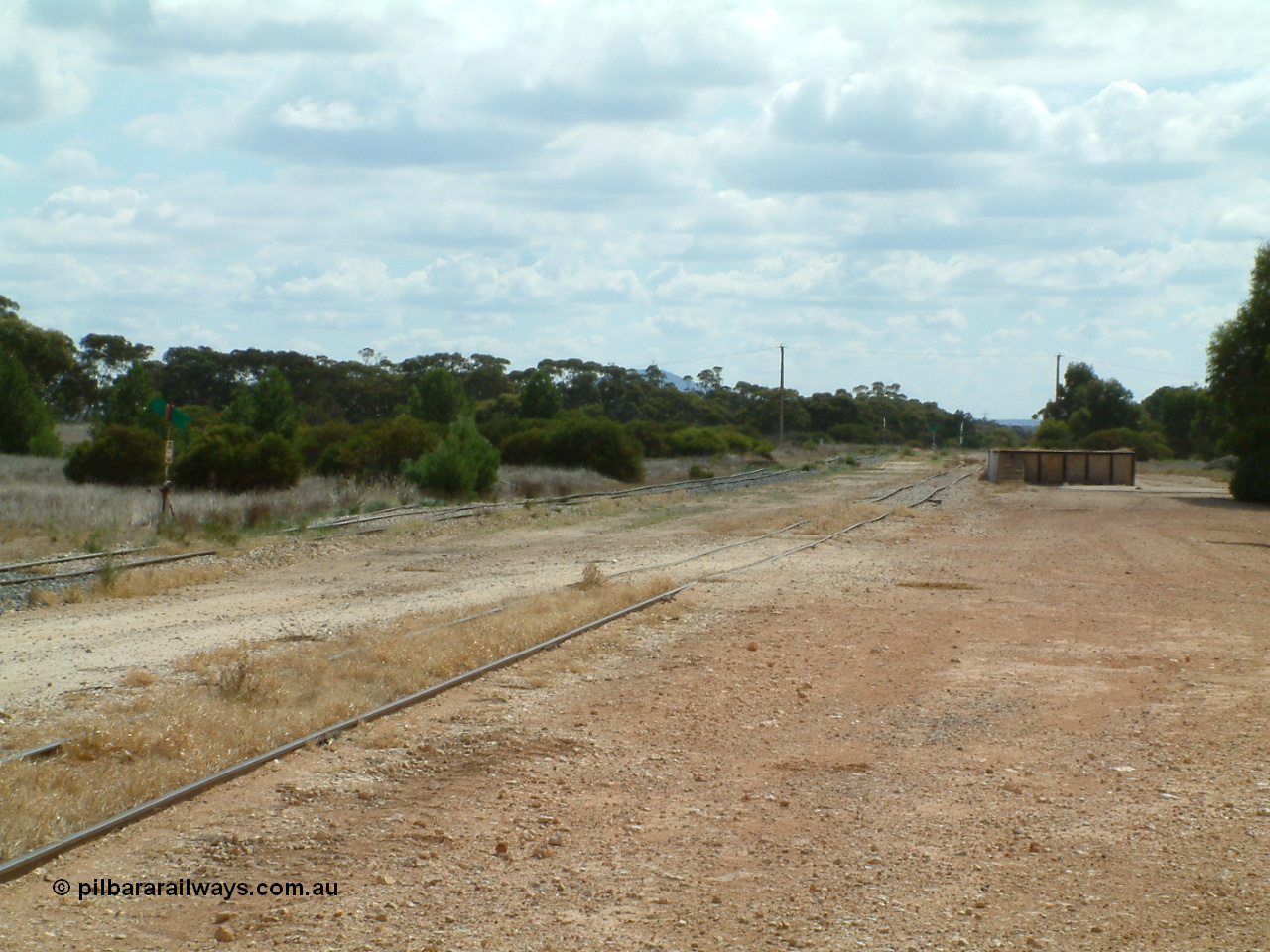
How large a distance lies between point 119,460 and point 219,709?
31.9 metres

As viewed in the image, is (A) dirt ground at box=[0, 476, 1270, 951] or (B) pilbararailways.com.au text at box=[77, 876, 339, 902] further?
(B) pilbararailways.com.au text at box=[77, 876, 339, 902]

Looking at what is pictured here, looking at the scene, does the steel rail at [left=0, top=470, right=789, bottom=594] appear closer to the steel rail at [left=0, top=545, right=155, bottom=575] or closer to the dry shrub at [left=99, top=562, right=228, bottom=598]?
the steel rail at [left=0, top=545, right=155, bottom=575]

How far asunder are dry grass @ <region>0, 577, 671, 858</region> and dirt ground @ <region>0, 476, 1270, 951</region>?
37 centimetres

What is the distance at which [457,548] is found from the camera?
74.3 ft

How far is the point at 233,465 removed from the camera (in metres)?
34.9

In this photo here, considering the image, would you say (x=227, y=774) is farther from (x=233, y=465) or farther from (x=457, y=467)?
(x=233, y=465)

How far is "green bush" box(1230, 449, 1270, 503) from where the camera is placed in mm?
40969

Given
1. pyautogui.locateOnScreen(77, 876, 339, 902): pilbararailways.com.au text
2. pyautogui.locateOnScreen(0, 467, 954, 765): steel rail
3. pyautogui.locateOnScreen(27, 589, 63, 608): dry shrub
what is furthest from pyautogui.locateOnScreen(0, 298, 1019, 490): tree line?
pyautogui.locateOnScreen(77, 876, 339, 902): pilbararailways.com.au text

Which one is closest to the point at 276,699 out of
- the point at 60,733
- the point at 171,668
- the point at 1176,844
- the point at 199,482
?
the point at 60,733

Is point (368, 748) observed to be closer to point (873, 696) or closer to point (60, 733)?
point (60, 733)

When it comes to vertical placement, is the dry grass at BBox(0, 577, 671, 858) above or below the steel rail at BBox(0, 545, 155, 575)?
above

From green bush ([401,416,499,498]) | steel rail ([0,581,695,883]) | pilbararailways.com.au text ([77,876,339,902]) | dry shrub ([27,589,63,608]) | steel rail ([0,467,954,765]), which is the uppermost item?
green bush ([401,416,499,498])

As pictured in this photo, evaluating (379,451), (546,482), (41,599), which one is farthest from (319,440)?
(41,599)

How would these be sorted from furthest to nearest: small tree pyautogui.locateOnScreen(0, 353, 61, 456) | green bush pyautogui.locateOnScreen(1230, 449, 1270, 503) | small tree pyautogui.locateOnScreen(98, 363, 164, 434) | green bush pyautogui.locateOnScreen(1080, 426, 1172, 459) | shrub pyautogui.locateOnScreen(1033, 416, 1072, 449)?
1. shrub pyautogui.locateOnScreen(1033, 416, 1072, 449)
2. green bush pyautogui.locateOnScreen(1080, 426, 1172, 459)
3. small tree pyautogui.locateOnScreen(98, 363, 164, 434)
4. small tree pyautogui.locateOnScreen(0, 353, 61, 456)
5. green bush pyautogui.locateOnScreen(1230, 449, 1270, 503)
